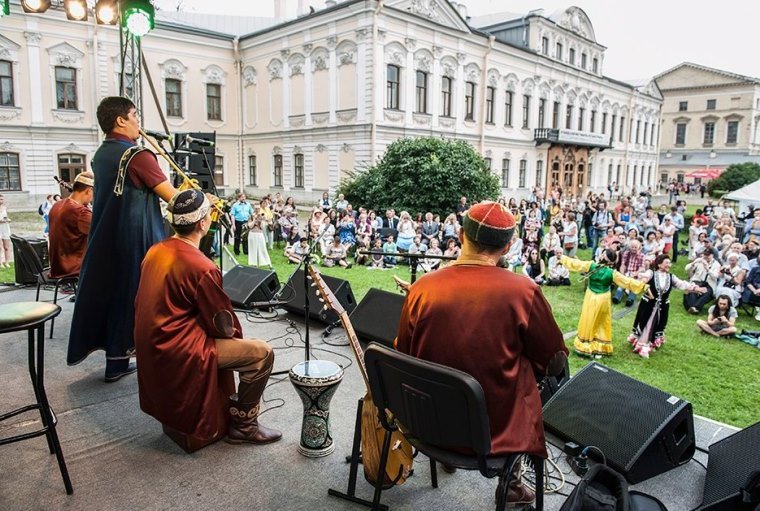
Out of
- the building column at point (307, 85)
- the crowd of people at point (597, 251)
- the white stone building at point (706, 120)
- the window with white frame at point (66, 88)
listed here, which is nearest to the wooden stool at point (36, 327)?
→ the crowd of people at point (597, 251)

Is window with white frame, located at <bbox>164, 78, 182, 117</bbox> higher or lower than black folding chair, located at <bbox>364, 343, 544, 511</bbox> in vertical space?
higher

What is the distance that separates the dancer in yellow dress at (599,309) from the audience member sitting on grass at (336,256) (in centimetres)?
714

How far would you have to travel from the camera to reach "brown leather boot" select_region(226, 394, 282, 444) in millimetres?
3811

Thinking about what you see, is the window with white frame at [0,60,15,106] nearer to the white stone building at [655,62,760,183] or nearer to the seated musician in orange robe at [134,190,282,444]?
the seated musician in orange robe at [134,190,282,444]

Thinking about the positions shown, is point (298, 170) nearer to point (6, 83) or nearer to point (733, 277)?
point (6, 83)

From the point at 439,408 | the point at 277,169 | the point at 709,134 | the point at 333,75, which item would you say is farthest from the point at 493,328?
the point at 709,134

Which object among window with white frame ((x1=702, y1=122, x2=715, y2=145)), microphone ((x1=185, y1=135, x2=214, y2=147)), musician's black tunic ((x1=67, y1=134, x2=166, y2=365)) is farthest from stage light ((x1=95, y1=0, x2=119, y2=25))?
window with white frame ((x1=702, y1=122, x2=715, y2=145))

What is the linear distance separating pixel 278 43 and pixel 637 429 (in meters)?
26.4

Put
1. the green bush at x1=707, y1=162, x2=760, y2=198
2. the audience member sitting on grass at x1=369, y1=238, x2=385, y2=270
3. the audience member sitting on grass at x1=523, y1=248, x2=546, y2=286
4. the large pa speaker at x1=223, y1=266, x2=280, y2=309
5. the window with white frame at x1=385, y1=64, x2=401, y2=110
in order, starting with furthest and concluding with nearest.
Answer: the green bush at x1=707, y1=162, x2=760, y2=198 < the window with white frame at x1=385, y1=64, x2=401, y2=110 < the audience member sitting on grass at x1=369, y1=238, x2=385, y2=270 < the audience member sitting on grass at x1=523, y1=248, x2=546, y2=286 < the large pa speaker at x1=223, y1=266, x2=280, y2=309

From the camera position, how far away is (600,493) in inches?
96.4

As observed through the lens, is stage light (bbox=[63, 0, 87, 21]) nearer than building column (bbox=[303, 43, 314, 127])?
Yes

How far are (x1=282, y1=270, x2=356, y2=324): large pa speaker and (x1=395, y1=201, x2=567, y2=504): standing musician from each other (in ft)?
13.2

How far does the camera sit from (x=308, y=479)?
3.46 meters

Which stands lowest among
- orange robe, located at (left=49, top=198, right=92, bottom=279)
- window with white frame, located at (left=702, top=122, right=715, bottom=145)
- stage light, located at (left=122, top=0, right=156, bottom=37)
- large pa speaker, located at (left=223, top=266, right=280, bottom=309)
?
large pa speaker, located at (left=223, top=266, right=280, bottom=309)
